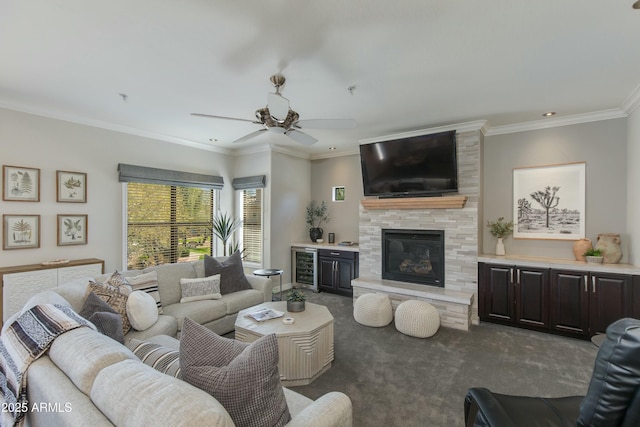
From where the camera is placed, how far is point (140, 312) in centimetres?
260

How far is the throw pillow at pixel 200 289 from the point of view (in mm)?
3520

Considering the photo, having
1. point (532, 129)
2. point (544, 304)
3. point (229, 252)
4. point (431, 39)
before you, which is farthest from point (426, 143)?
point (229, 252)

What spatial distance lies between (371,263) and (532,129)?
10.00ft

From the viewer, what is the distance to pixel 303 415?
127cm

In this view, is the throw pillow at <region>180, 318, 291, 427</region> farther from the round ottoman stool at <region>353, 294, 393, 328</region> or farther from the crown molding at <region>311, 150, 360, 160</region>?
the crown molding at <region>311, 150, 360, 160</region>

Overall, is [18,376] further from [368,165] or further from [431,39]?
[368,165]

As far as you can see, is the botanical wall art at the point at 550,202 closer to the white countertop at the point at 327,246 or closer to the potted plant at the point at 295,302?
the white countertop at the point at 327,246

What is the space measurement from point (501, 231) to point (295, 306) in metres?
3.18

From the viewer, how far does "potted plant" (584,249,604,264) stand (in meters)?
3.57

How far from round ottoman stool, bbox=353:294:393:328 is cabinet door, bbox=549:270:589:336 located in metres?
1.96

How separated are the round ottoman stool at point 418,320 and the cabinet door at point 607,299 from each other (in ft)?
5.63

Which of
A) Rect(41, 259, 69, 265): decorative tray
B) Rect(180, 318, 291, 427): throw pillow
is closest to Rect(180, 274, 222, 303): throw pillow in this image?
Rect(41, 259, 69, 265): decorative tray

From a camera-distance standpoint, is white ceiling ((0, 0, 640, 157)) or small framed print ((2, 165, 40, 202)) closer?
white ceiling ((0, 0, 640, 157))

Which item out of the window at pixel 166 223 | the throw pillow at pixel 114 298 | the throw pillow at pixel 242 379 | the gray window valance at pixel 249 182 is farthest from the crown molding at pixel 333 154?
the throw pillow at pixel 242 379
